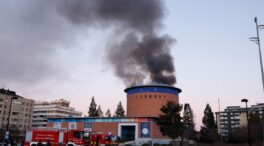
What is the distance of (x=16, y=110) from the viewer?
118750mm

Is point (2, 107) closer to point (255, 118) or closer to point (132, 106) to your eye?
point (132, 106)

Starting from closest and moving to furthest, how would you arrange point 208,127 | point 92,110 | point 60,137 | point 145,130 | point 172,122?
point 60,137
point 172,122
point 145,130
point 208,127
point 92,110

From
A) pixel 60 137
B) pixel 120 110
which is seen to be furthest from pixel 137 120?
pixel 120 110

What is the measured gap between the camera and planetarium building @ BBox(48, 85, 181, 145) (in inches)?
2287

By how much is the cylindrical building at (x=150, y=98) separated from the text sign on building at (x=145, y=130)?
903cm

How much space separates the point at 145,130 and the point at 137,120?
2.66 metres

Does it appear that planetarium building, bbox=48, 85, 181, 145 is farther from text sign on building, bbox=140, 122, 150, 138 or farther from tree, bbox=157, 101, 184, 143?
tree, bbox=157, 101, 184, 143

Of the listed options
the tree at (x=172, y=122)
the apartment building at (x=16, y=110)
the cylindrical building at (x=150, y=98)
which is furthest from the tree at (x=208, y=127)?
the apartment building at (x=16, y=110)

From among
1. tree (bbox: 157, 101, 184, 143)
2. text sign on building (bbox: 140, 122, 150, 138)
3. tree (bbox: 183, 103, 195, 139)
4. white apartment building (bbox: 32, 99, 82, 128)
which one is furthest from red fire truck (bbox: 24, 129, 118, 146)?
white apartment building (bbox: 32, 99, 82, 128)

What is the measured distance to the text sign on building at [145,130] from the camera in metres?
57.5

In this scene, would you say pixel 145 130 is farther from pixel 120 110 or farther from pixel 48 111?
pixel 48 111

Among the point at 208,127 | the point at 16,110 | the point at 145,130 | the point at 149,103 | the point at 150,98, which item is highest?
the point at 16,110

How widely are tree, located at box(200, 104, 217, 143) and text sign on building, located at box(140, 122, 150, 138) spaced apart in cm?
3235

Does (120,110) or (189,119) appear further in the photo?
(120,110)
